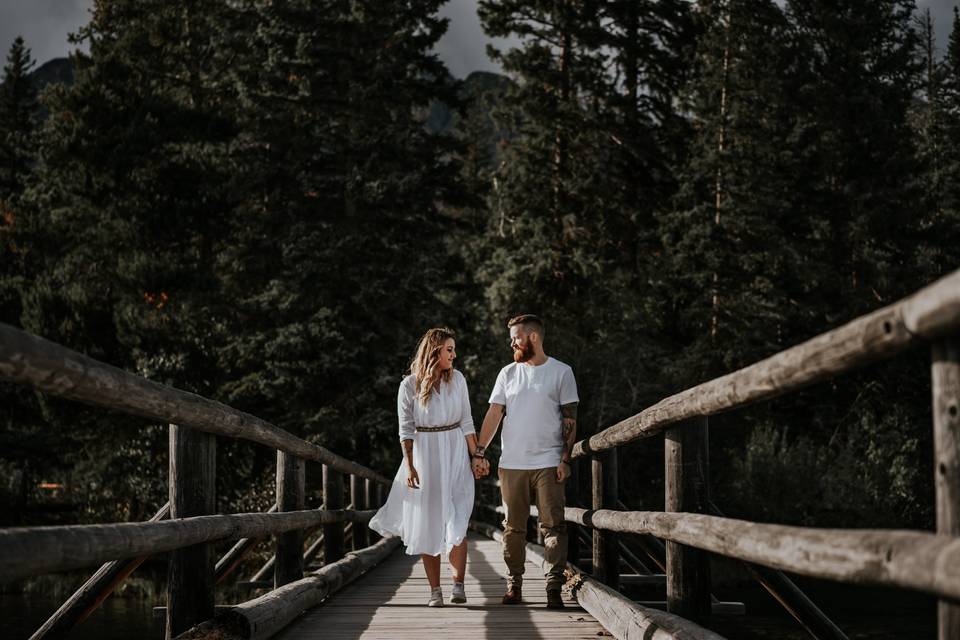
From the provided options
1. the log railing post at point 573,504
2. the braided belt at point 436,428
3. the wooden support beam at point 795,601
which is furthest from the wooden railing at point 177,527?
the wooden support beam at point 795,601

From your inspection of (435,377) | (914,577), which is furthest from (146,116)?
(914,577)

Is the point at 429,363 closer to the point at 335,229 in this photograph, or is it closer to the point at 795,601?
the point at 795,601

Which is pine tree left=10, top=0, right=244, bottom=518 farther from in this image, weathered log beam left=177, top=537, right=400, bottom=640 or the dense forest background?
weathered log beam left=177, top=537, right=400, bottom=640

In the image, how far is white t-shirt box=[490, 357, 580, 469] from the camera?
724 centimetres

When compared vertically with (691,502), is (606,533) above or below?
below

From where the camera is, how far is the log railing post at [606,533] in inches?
281

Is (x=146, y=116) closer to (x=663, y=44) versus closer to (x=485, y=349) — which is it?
(x=485, y=349)

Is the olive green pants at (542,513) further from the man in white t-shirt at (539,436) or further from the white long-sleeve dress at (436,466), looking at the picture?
A: the white long-sleeve dress at (436,466)

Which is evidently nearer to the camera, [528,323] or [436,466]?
[528,323]

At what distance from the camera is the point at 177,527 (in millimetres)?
4129

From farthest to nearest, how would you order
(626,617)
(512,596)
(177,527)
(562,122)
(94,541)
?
(562,122) → (512,596) → (626,617) → (177,527) → (94,541)

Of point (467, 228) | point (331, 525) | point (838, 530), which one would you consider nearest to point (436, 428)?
point (331, 525)

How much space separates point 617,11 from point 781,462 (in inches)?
628

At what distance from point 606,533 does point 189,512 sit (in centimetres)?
342
